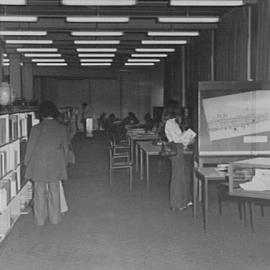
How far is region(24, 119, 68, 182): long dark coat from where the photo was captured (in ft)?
22.5

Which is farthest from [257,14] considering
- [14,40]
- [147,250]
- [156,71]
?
[156,71]

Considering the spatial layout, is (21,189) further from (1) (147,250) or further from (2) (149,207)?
(1) (147,250)

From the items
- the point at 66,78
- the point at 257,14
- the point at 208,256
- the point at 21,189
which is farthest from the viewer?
the point at 66,78

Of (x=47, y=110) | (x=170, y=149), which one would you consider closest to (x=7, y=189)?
(x=47, y=110)

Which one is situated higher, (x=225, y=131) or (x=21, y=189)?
(x=225, y=131)

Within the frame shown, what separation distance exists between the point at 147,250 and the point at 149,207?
241 centimetres

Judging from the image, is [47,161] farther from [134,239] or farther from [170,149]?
[170,149]

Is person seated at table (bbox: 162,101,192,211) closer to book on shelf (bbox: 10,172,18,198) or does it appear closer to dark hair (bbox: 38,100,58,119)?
dark hair (bbox: 38,100,58,119)

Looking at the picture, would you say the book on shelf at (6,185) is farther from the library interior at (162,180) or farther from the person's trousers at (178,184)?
the person's trousers at (178,184)

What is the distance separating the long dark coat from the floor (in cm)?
61

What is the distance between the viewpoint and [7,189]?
636 centimetres

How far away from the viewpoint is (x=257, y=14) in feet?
33.2

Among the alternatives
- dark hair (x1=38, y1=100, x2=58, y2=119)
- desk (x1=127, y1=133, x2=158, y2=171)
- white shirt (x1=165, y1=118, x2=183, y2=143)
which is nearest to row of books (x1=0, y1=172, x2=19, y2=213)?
dark hair (x1=38, y1=100, x2=58, y2=119)

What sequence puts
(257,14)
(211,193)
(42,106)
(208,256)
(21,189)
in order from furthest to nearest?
(257,14) → (211,193) → (21,189) → (42,106) → (208,256)
